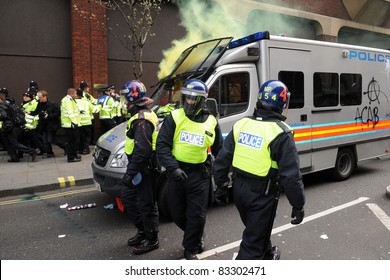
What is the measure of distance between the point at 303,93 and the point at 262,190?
3.60 m

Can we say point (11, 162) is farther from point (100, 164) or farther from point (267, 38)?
point (267, 38)

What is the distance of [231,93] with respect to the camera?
5.22 metres

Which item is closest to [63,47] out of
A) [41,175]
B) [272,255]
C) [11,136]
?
[11,136]

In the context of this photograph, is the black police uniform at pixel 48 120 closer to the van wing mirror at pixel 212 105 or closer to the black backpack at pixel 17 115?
the black backpack at pixel 17 115

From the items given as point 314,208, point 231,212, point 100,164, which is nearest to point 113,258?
point 100,164

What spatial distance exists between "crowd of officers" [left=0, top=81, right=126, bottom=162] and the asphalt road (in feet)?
8.90

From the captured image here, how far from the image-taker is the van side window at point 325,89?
618cm

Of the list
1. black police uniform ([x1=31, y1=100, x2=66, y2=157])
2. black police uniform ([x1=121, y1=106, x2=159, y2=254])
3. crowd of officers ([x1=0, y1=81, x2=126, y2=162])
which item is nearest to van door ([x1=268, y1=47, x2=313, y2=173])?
black police uniform ([x1=121, y1=106, x2=159, y2=254])

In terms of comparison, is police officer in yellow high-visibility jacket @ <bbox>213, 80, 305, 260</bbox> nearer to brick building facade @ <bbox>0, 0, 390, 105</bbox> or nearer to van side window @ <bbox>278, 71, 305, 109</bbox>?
van side window @ <bbox>278, 71, 305, 109</bbox>

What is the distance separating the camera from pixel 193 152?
3.47 m

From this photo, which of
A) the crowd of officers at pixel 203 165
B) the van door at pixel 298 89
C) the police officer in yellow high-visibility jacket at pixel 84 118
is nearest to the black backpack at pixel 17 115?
the police officer in yellow high-visibility jacket at pixel 84 118

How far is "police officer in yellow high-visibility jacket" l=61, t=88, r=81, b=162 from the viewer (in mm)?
8359

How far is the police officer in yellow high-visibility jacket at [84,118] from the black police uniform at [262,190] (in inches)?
272

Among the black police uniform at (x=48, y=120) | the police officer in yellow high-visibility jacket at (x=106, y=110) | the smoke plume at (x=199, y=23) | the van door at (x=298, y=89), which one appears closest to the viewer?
the van door at (x=298, y=89)
